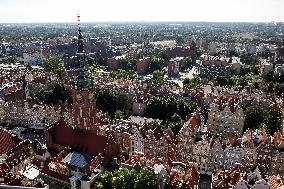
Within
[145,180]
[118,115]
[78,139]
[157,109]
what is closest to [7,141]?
[78,139]

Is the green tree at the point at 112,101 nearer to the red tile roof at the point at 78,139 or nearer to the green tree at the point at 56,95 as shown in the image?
the green tree at the point at 56,95

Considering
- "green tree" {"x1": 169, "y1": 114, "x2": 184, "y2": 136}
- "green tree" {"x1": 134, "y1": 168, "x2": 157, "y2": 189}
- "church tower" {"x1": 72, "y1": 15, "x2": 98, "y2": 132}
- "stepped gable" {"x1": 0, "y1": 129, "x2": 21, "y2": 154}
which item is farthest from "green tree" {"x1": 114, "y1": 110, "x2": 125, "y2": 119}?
"green tree" {"x1": 134, "y1": 168, "x2": 157, "y2": 189}

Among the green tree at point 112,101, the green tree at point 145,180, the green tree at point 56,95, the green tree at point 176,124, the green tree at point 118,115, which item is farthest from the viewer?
the green tree at point 56,95

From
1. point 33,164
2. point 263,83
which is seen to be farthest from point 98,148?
point 263,83

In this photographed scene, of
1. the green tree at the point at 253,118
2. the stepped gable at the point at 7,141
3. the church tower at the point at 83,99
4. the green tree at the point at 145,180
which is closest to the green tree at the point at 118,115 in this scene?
the green tree at the point at 253,118

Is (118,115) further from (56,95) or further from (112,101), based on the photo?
(56,95)
